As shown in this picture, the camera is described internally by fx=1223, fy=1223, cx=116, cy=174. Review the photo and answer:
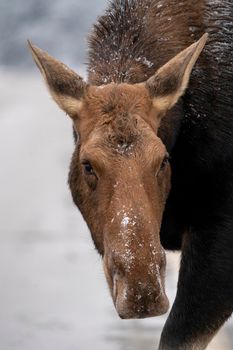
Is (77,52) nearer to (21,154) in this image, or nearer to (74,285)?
(21,154)

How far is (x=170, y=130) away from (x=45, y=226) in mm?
4731

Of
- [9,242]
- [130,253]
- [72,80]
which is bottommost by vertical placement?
[9,242]

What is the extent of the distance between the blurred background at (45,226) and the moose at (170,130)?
819 millimetres

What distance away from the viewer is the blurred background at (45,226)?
9156mm

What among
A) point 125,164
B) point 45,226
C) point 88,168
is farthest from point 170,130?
point 45,226

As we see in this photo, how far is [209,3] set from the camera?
7.50m

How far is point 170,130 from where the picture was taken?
7051 millimetres

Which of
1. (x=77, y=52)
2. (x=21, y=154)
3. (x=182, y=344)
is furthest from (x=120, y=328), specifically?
(x=77, y=52)

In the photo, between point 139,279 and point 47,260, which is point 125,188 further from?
point 47,260

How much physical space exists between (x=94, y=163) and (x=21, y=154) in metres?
7.61

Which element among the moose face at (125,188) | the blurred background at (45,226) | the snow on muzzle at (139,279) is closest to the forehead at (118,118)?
the moose face at (125,188)

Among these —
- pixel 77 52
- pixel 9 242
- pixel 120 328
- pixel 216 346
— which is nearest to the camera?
pixel 216 346

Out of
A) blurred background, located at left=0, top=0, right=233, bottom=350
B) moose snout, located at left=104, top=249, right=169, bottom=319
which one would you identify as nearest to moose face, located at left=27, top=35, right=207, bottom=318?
moose snout, located at left=104, top=249, right=169, bottom=319

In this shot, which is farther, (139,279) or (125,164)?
(125,164)
